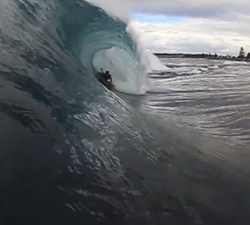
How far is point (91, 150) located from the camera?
4609mm

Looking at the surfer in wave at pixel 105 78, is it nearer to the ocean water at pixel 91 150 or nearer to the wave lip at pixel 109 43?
the wave lip at pixel 109 43

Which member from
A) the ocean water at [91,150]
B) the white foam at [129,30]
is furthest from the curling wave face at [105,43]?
the ocean water at [91,150]

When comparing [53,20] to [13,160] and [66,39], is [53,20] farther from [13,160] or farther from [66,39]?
[13,160]

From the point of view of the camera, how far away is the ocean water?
356cm

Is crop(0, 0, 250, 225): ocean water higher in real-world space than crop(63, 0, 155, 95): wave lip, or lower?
lower

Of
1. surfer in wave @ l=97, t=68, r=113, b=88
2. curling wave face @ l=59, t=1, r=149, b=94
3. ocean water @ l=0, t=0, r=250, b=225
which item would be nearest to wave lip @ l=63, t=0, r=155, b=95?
curling wave face @ l=59, t=1, r=149, b=94

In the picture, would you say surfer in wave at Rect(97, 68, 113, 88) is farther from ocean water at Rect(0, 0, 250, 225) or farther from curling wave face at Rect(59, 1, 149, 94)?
ocean water at Rect(0, 0, 250, 225)

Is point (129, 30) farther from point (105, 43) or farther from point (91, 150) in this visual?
point (91, 150)

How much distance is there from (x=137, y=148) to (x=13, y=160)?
1794mm

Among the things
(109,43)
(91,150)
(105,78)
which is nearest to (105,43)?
(109,43)

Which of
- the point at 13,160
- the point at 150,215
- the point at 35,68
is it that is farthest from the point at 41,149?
the point at 35,68

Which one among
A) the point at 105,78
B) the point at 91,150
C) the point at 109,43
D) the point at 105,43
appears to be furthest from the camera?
the point at 109,43

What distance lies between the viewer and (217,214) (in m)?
3.83

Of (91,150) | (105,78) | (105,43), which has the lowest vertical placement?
(91,150)
